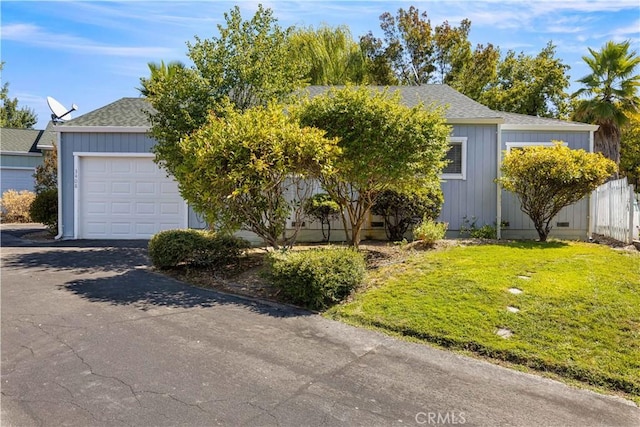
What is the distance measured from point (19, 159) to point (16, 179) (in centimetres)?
118

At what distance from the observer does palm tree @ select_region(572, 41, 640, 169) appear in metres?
17.0

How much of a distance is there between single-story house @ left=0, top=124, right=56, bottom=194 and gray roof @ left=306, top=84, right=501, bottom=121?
63.8 ft

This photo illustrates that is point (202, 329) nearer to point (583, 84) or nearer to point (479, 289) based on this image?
point (479, 289)

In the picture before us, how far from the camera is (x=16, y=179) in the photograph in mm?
24750

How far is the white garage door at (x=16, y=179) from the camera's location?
80.1 feet

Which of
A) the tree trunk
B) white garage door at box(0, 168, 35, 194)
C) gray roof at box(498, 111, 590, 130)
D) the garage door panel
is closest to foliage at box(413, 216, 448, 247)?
gray roof at box(498, 111, 590, 130)

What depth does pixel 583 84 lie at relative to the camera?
1770cm

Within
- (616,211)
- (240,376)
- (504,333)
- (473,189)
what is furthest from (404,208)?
(240,376)

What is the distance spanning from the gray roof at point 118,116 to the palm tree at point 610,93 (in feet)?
55.9

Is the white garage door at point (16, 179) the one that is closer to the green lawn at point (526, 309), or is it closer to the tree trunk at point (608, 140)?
the green lawn at point (526, 309)

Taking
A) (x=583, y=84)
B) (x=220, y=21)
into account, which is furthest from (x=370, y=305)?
(x=583, y=84)

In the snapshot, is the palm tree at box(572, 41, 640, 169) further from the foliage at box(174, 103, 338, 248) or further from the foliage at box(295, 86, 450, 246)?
the foliage at box(174, 103, 338, 248)

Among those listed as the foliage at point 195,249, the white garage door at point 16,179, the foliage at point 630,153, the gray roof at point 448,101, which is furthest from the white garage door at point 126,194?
the foliage at point 630,153

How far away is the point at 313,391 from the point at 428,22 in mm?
25374
